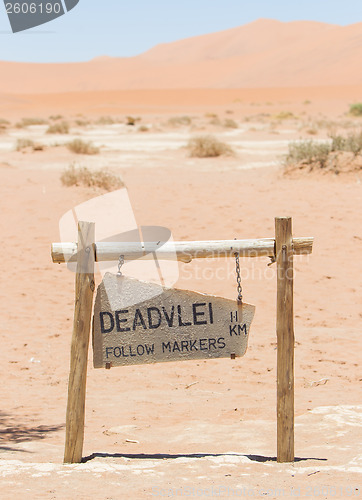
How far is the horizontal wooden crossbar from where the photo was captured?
4535 mm

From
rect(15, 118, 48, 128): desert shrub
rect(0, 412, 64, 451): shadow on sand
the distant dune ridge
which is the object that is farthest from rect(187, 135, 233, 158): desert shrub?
the distant dune ridge

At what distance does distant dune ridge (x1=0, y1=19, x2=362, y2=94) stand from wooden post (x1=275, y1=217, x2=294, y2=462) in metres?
88.4

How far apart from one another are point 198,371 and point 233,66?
115564 mm

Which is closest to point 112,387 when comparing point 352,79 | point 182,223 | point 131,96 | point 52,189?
point 182,223

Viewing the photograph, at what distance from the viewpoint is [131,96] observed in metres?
79.5

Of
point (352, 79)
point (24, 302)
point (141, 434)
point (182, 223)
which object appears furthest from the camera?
point (352, 79)

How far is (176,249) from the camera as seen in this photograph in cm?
459

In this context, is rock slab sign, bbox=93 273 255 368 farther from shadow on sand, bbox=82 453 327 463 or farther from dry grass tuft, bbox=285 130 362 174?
dry grass tuft, bbox=285 130 362 174

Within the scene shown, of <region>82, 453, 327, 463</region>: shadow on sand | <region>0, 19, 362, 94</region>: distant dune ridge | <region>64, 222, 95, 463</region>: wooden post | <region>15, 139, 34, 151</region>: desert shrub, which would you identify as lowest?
<region>82, 453, 327, 463</region>: shadow on sand

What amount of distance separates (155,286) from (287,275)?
838 millimetres

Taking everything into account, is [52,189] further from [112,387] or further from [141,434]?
[141,434]

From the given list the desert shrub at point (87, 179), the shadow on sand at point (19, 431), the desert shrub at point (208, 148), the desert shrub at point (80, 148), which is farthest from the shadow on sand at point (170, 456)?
the desert shrub at point (80, 148)

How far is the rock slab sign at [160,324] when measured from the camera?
180 inches

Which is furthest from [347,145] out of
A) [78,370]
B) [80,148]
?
[78,370]
